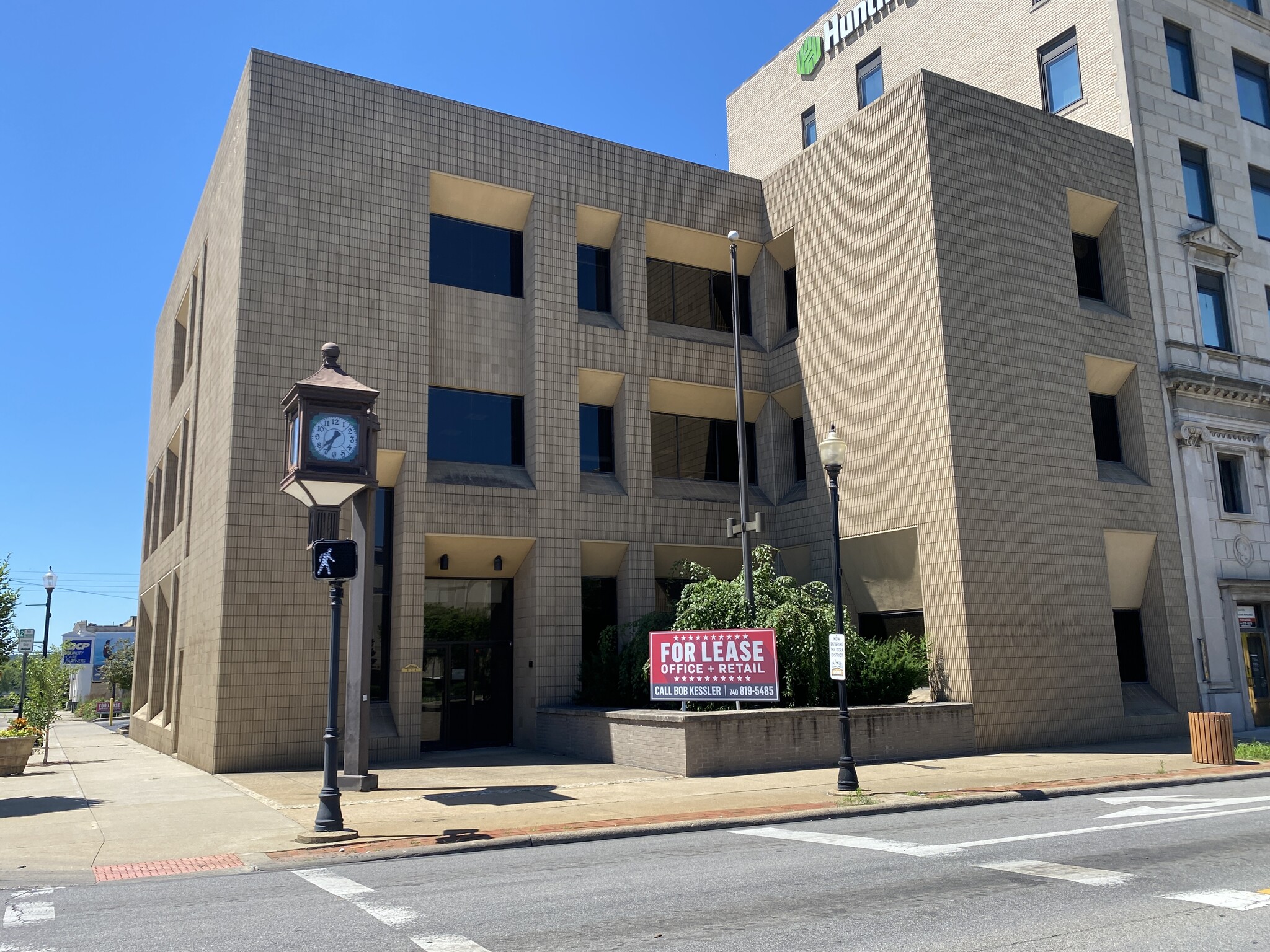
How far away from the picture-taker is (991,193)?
23391 millimetres

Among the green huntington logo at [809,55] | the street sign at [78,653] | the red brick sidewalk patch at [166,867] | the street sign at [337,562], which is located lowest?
the red brick sidewalk patch at [166,867]

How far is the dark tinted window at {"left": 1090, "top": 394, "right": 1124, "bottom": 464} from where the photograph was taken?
2523 cm

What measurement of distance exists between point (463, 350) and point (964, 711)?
1355 centimetres

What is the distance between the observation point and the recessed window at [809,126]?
3644 centimetres

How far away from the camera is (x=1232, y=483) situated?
26.4 metres

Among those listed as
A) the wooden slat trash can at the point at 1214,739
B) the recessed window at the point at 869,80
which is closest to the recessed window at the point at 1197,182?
the recessed window at the point at 869,80

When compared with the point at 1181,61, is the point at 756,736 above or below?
below

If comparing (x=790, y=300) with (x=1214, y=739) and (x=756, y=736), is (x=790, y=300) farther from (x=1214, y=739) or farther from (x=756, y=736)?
(x=1214, y=739)

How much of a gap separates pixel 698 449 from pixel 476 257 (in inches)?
298

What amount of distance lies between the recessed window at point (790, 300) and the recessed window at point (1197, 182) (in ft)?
35.7

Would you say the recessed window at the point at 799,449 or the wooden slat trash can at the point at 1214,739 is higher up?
the recessed window at the point at 799,449

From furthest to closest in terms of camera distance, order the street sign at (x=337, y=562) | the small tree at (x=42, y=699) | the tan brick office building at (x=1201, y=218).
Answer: the small tree at (x=42, y=699)
the tan brick office building at (x=1201, y=218)
the street sign at (x=337, y=562)

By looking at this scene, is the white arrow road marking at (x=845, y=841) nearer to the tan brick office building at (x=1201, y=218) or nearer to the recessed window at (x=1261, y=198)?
the tan brick office building at (x=1201, y=218)

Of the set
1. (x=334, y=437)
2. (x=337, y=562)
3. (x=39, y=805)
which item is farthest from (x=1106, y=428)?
(x=39, y=805)
